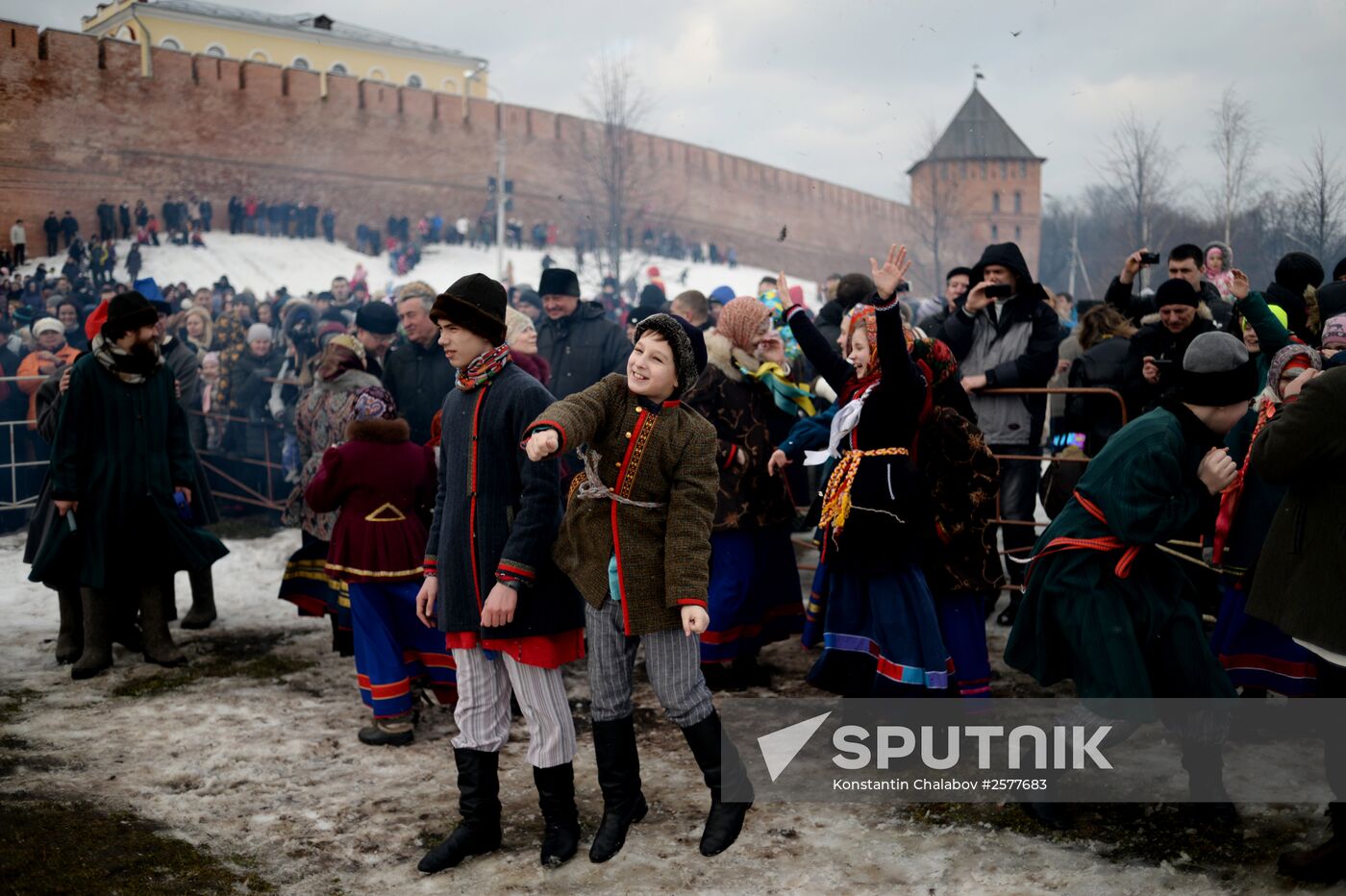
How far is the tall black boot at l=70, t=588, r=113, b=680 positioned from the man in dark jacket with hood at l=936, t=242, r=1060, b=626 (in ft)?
13.9

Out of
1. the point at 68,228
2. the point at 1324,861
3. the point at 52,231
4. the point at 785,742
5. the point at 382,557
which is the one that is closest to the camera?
the point at 1324,861

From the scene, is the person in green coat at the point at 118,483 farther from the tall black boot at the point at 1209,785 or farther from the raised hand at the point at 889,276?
the tall black boot at the point at 1209,785

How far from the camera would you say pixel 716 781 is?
349cm

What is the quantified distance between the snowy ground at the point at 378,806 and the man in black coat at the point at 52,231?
23.8 meters

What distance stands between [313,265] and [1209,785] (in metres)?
29.9

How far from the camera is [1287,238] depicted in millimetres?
7973

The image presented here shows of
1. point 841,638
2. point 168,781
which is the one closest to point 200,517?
point 168,781

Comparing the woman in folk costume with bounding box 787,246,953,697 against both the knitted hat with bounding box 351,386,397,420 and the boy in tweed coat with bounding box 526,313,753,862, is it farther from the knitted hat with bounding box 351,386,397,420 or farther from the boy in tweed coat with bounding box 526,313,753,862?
the knitted hat with bounding box 351,386,397,420

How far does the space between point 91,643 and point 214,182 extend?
3100cm

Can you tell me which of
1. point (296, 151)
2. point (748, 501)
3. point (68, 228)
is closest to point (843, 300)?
point (748, 501)

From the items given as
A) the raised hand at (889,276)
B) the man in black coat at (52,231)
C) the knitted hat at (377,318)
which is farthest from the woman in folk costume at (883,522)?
the man in black coat at (52,231)

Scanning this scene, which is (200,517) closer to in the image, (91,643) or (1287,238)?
(91,643)

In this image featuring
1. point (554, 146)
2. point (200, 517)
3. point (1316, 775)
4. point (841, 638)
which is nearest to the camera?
point (1316, 775)

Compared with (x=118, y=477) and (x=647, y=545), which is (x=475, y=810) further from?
(x=118, y=477)
